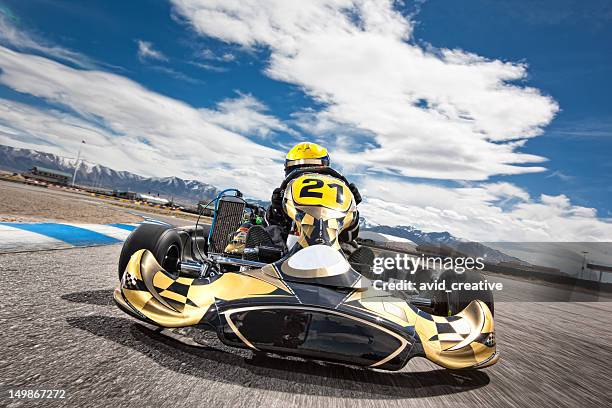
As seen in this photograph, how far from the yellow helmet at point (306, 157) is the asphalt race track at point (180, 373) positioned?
7.69ft

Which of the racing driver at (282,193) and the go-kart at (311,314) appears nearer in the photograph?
the go-kart at (311,314)

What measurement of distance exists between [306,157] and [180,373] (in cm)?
298

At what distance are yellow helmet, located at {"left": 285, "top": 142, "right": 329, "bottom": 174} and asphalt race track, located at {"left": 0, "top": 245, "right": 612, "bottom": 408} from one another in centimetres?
235

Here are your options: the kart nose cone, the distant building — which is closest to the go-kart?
the kart nose cone

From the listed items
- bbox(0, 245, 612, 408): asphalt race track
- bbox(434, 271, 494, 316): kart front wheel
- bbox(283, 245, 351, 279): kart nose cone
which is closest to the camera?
bbox(0, 245, 612, 408): asphalt race track

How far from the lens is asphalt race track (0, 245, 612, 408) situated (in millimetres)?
1467

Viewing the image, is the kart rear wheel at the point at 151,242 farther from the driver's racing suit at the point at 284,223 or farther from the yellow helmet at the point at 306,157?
the yellow helmet at the point at 306,157

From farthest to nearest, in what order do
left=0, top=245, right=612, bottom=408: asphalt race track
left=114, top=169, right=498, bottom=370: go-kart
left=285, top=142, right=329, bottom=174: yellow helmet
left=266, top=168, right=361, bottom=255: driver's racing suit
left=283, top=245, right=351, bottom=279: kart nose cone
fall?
left=285, top=142, right=329, bottom=174: yellow helmet, left=266, top=168, right=361, bottom=255: driver's racing suit, left=283, top=245, right=351, bottom=279: kart nose cone, left=114, top=169, right=498, bottom=370: go-kart, left=0, top=245, right=612, bottom=408: asphalt race track

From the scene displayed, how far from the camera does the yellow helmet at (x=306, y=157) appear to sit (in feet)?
14.1

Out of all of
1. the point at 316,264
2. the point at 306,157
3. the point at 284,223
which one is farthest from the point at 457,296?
the point at 306,157

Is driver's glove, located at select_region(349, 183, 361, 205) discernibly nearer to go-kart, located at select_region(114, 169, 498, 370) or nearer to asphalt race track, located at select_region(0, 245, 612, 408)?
Answer: go-kart, located at select_region(114, 169, 498, 370)

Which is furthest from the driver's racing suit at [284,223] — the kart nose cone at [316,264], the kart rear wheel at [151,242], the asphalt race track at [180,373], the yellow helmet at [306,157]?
the asphalt race track at [180,373]

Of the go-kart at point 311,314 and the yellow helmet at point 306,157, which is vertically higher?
the yellow helmet at point 306,157

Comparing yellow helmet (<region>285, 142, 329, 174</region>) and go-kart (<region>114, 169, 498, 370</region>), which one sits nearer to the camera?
go-kart (<region>114, 169, 498, 370</region>)
